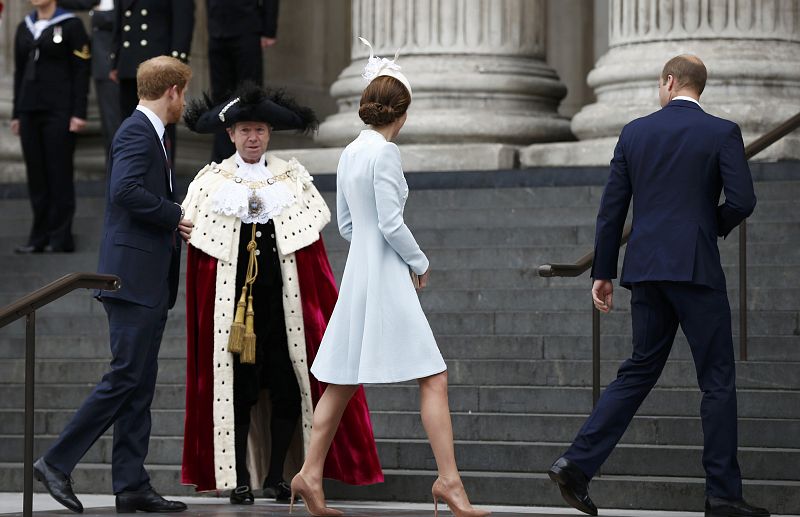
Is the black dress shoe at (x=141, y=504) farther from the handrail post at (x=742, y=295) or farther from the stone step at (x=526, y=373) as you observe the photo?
the handrail post at (x=742, y=295)

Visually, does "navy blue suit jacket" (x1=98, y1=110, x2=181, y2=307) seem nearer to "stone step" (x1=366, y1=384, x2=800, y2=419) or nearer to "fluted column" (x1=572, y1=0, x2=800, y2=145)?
"stone step" (x1=366, y1=384, x2=800, y2=419)

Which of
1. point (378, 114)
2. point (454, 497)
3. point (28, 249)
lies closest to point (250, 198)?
point (378, 114)

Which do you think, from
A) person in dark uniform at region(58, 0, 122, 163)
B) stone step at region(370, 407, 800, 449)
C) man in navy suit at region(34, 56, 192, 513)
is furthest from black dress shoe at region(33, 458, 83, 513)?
person in dark uniform at region(58, 0, 122, 163)

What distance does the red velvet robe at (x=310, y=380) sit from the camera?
8.95 meters

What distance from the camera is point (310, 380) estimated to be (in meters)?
9.05

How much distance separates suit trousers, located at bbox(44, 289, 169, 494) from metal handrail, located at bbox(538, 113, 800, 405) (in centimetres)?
176

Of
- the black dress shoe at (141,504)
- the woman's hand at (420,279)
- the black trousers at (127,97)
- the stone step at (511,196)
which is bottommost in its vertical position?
the black dress shoe at (141,504)

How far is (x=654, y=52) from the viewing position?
13.0 metres

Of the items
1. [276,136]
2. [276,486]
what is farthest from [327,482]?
[276,136]

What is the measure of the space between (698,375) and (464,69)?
621 centimetres

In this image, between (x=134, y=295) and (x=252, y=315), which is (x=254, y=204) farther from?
(x=134, y=295)

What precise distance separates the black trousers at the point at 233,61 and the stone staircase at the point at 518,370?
6.16 feet

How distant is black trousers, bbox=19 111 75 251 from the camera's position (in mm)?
13094

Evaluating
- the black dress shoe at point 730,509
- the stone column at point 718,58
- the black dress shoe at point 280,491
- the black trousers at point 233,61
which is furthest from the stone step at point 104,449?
the stone column at point 718,58
